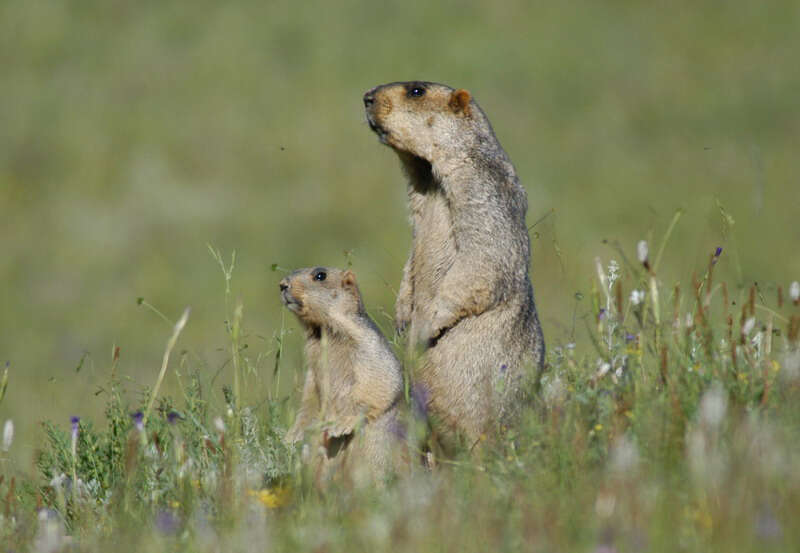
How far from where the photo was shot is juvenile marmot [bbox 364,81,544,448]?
22.4 ft

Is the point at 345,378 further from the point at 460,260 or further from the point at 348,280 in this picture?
the point at 460,260

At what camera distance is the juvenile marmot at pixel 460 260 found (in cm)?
683

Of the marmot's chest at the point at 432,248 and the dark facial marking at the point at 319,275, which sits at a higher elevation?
the marmot's chest at the point at 432,248

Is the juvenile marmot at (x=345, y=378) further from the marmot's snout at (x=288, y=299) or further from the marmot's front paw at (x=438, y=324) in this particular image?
the marmot's front paw at (x=438, y=324)

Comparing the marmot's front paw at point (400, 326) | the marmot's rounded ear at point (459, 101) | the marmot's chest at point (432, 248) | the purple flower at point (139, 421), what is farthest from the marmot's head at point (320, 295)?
the purple flower at point (139, 421)

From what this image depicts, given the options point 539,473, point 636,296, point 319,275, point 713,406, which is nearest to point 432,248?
point 319,275

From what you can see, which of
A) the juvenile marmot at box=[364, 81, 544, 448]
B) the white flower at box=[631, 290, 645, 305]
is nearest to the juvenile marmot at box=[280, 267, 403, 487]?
the juvenile marmot at box=[364, 81, 544, 448]

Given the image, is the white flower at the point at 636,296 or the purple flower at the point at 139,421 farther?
the white flower at the point at 636,296

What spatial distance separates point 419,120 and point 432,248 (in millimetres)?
724

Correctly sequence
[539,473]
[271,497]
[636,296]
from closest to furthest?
[539,473] → [271,497] → [636,296]

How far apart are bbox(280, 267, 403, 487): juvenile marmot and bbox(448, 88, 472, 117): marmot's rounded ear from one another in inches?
44.9

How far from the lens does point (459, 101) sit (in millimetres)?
7352

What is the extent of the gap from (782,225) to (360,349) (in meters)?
10.6

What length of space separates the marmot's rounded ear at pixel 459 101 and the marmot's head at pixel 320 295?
3.73 feet
